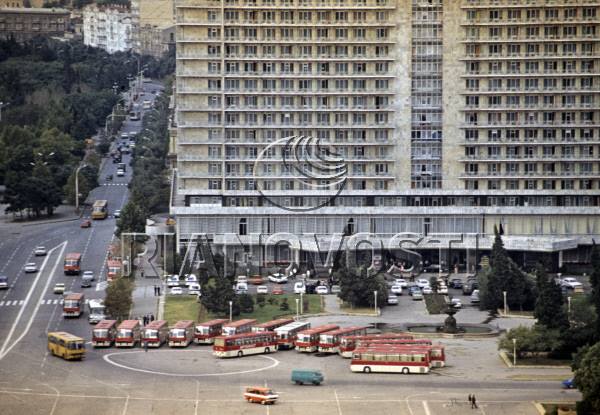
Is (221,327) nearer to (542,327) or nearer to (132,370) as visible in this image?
(132,370)

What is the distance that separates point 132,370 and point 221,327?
576 inches

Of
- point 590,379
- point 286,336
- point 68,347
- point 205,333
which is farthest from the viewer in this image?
point 205,333

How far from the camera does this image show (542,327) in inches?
7170

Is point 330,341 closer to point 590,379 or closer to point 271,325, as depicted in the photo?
point 271,325

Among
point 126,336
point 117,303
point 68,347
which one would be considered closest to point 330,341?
point 126,336

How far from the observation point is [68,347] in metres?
181

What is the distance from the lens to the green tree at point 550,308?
183125 mm

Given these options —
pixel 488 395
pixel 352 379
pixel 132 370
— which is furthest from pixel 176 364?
pixel 488 395

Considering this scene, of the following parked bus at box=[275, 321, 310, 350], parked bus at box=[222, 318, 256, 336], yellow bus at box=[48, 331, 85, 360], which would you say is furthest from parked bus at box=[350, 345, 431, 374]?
yellow bus at box=[48, 331, 85, 360]

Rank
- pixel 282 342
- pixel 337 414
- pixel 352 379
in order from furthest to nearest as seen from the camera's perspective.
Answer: pixel 282 342, pixel 352 379, pixel 337 414

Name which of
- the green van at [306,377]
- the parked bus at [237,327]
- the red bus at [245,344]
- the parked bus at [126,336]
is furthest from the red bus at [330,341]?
the parked bus at [126,336]

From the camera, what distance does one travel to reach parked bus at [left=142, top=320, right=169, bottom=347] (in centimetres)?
18712

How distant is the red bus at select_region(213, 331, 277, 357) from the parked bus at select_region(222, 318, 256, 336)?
5.83ft

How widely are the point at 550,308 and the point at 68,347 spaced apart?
130ft
